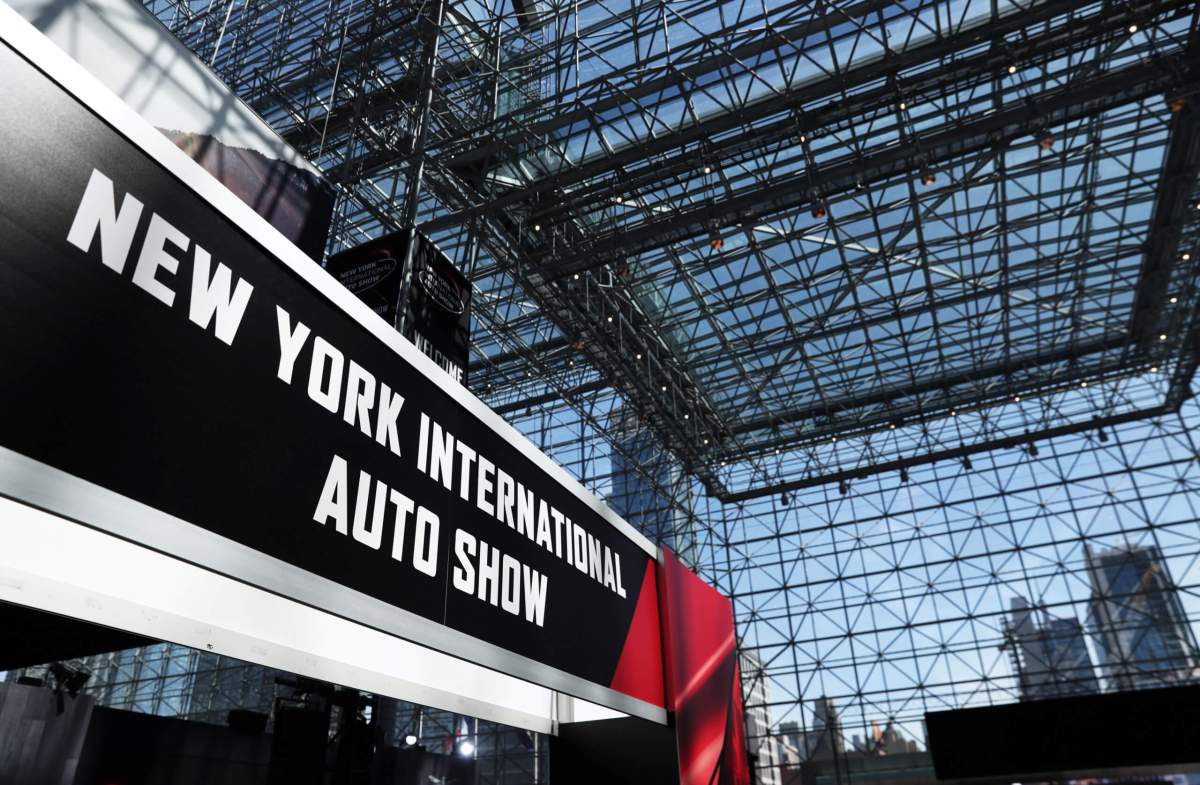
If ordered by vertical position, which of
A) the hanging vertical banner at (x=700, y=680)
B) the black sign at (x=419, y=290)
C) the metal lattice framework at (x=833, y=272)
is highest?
the metal lattice framework at (x=833, y=272)

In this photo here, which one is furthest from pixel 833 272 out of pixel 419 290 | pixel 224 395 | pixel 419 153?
pixel 224 395

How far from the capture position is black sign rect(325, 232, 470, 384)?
13.5ft

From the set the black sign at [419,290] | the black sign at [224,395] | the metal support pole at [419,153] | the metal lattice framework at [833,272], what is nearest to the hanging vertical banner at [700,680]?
the black sign at [224,395]

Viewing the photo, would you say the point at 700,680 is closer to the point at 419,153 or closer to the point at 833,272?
the point at 419,153

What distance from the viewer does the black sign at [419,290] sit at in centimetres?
412

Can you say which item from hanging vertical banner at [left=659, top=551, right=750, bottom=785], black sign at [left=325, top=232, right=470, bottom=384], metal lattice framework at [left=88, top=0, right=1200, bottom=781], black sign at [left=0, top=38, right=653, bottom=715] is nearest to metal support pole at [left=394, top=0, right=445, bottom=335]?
black sign at [left=325, top=232, right=470, bottom=384]

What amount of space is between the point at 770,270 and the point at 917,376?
7.87 metres

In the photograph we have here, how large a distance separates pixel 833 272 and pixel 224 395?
65.3ft

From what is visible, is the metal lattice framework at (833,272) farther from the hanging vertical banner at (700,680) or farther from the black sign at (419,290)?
the hanging vertical banner at (700,680)

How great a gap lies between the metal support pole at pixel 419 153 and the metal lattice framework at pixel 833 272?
0.62ft

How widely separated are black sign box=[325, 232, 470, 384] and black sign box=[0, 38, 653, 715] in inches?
55.5

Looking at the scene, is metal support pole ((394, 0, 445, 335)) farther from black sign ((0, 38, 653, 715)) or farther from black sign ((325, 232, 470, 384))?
black sign ((0, 38, 653, 715))

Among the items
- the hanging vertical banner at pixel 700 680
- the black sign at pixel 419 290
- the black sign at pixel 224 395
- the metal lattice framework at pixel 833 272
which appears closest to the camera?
the black sign at pixel 224 395

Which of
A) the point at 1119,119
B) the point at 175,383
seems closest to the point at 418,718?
the point at 1119,119
